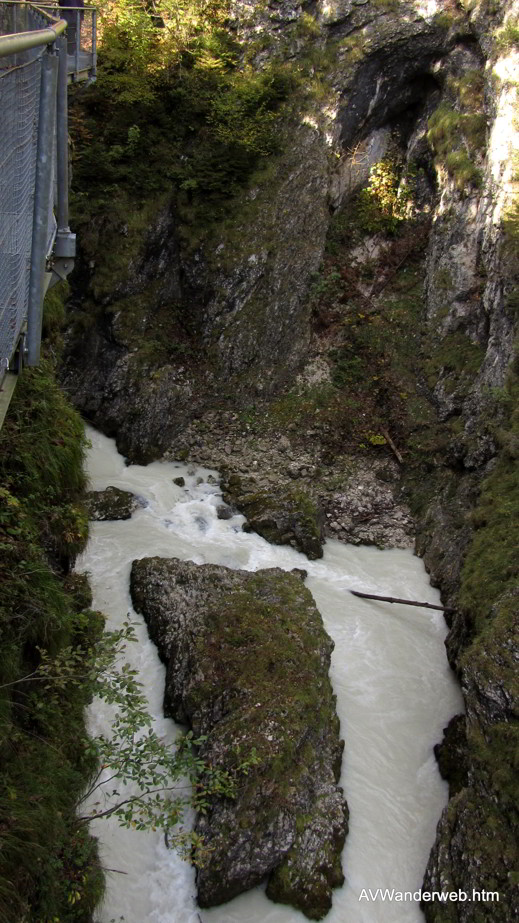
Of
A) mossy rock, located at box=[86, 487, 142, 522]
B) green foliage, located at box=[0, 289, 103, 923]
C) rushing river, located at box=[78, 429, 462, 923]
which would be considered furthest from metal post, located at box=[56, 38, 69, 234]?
mossy rock, located at box=[86, 487, 142, 522]

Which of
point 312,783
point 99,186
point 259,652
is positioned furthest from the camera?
point 99,186

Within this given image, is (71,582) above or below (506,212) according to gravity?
below

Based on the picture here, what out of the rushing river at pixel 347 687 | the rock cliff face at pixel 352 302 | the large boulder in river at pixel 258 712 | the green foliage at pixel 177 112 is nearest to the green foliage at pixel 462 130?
the rock cliff face at pixel 352 302

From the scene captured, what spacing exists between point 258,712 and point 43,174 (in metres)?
7.23

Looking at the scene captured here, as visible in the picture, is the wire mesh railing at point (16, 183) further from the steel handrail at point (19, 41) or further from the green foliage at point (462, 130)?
the green foliage at point (462, 130)

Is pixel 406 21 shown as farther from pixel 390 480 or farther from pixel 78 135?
pixel 390 480

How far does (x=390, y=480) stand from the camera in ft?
51.4

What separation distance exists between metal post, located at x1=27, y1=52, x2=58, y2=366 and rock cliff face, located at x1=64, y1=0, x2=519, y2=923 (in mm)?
10088

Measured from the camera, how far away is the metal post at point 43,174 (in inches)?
148

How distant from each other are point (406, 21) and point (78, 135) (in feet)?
34.9

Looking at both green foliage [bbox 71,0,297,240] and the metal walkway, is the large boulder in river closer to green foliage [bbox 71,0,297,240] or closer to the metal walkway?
the metal walkway

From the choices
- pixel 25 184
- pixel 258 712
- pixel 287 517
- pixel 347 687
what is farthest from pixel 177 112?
pixel 258 712

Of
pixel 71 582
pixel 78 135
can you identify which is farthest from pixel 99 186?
pixel 71 582

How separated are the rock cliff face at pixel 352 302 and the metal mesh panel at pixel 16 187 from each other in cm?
1021
